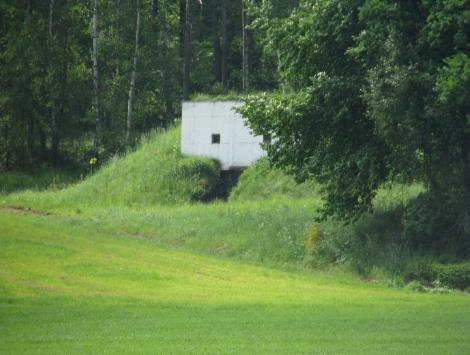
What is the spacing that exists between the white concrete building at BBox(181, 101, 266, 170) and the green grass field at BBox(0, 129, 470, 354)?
3.14 feet

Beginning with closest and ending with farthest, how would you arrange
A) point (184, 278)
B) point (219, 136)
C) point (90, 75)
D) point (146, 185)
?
point (184, 278) → point (146, 185) → point (219, 136) → point (90, 75)

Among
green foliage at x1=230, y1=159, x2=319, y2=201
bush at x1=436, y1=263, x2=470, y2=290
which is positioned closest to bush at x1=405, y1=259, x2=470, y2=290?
bush at x1=436, y1=263, x2=470, y2=290

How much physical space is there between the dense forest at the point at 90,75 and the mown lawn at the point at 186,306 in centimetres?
2103

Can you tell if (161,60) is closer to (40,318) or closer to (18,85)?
(18,85)

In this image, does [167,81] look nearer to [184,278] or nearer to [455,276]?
[184,278]

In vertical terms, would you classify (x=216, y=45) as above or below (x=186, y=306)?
above

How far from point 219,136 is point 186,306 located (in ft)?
84.4

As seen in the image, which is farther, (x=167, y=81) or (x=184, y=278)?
(x=167, y=81)

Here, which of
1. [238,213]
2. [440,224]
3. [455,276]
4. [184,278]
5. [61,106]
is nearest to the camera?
[184,278]

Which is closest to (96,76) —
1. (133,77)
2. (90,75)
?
(133,77)

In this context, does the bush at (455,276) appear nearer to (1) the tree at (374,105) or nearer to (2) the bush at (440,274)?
(2) the bush at (440,274)

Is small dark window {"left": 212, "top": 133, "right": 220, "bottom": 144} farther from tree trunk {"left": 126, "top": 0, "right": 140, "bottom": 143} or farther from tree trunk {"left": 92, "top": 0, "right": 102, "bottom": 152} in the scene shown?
tree trunk {"left": 92, "top": 0, "right": 102, "bottom": 152}

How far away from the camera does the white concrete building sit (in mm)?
49000

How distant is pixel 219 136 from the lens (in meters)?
49.8
